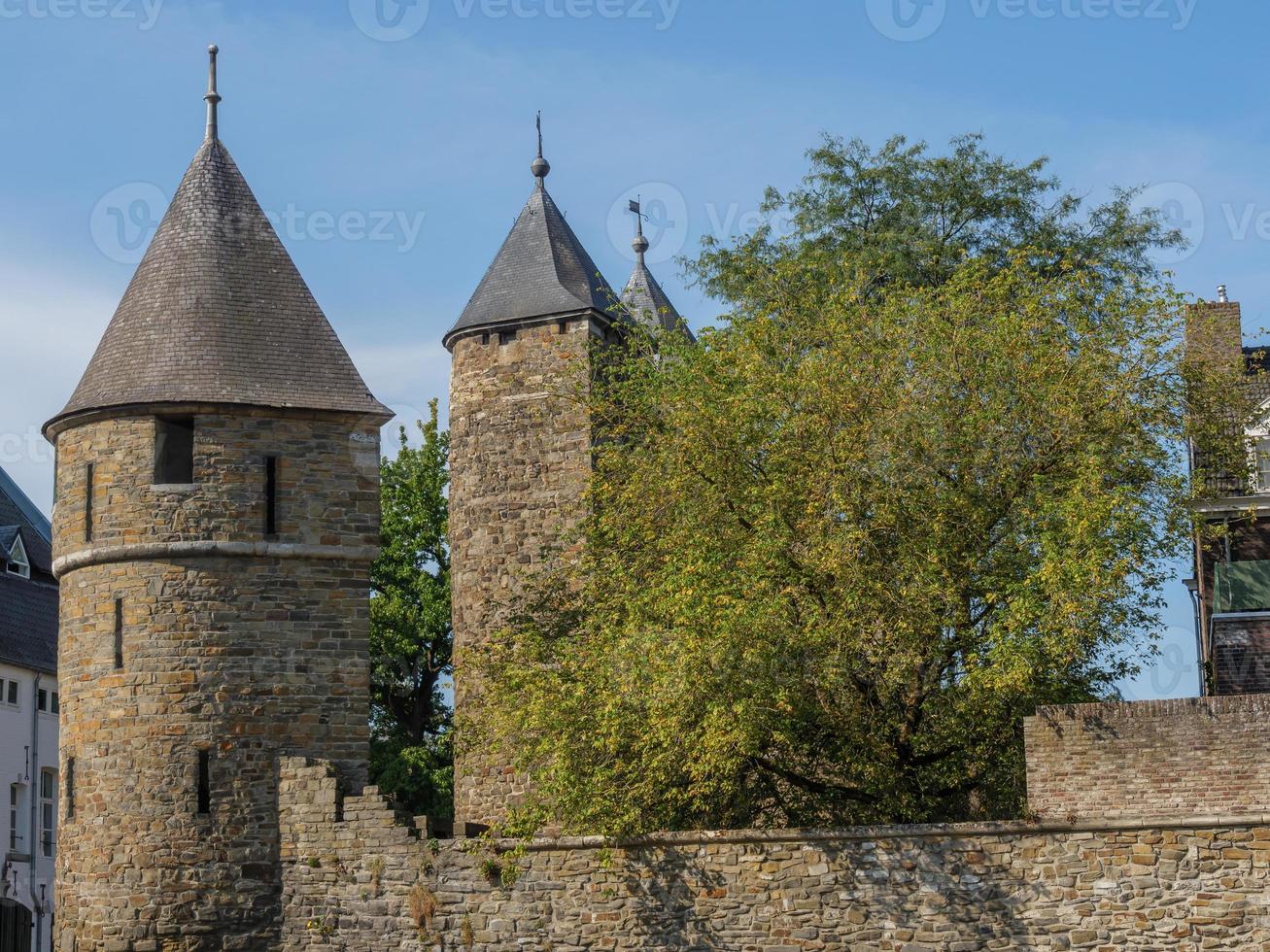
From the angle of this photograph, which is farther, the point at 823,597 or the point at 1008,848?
the point at 823,597

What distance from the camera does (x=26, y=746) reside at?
37531 mm

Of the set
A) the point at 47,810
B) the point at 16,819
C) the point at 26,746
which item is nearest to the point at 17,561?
the point at 26,746

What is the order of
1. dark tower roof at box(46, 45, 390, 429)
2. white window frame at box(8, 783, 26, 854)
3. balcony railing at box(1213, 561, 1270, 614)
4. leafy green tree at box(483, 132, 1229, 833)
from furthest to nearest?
white window frame at box(8, 783, 26, 854), balcony railing at box(1213, 561, 1270, 614), dark tower roof at box(46, 45, 390, 429), leafy green tree at box(483, 132, 1229, 833)

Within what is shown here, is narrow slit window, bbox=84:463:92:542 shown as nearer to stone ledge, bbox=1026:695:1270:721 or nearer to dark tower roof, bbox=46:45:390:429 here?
dark tower roof, bbox=46:45:390:429

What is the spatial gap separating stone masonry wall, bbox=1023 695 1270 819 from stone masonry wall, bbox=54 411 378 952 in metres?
9.07

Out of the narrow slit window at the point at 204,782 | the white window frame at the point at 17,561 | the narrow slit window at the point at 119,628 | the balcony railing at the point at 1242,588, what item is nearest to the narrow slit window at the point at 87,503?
the narrow slit window at the point at 119,628

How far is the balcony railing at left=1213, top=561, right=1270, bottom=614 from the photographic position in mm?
26328

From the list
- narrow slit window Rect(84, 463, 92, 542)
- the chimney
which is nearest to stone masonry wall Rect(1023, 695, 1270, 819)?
the chimney

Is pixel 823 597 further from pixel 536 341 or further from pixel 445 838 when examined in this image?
pixel 536 341

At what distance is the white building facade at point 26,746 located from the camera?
36.3 m

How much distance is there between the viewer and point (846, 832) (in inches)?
755

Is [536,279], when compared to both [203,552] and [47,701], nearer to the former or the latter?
[203,552]

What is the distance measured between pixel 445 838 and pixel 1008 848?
7.00 metres

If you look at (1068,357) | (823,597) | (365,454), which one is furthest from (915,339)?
(365,454)
